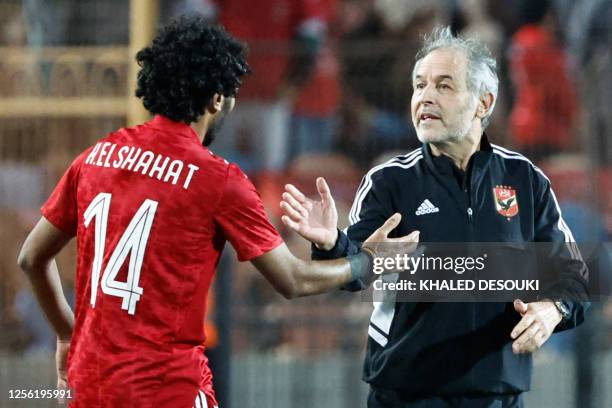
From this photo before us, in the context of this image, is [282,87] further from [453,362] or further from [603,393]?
[453,362]

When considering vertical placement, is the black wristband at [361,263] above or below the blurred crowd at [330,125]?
below

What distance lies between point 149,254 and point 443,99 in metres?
1.56

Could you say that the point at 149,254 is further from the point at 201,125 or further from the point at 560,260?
the point at 560,260

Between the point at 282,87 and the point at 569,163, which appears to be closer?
the point at 569,163

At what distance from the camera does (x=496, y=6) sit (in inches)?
412

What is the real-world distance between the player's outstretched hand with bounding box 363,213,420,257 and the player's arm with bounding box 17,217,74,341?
1179 millimetres

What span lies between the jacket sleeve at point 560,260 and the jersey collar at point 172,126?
1558 mm

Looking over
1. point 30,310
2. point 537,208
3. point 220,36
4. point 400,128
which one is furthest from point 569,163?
point 220,36

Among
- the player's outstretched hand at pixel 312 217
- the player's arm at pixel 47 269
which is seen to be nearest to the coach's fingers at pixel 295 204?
the player's outstretched hand at pixel 312 217

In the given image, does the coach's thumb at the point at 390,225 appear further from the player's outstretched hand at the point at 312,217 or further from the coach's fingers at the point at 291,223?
the coach's fingers at the point at 291,223

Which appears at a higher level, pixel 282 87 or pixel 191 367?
pixel 282 87

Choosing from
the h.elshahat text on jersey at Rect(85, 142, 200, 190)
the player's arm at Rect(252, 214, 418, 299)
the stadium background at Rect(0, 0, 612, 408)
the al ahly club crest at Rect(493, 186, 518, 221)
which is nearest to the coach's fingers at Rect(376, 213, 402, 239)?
the player's arm at Rect(252, 214, 418, 299)

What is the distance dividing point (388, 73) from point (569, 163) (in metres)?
1.37

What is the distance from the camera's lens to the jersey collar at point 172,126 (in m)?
4.46
